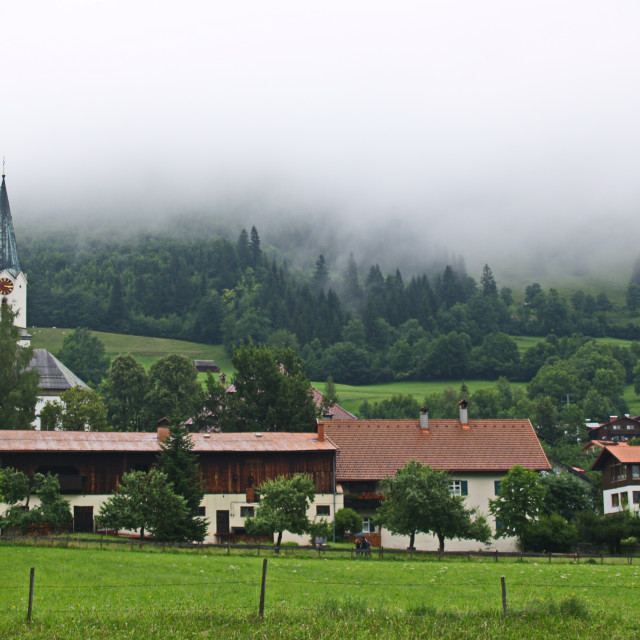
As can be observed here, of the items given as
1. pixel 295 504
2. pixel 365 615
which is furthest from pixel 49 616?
pixel 295 504

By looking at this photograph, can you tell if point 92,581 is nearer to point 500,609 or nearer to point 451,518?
point 500,609

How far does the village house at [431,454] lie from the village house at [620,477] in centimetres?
985

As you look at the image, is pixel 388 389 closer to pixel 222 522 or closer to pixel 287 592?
pixel 222 522

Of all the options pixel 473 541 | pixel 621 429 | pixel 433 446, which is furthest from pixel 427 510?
pixel 621 429

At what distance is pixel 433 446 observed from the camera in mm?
65438

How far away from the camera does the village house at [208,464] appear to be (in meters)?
56.3

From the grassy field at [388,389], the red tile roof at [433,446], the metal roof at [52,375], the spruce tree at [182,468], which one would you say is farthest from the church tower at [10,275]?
the spruce tree at [182,468]

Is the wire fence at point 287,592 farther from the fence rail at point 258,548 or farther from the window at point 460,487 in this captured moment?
the window at point 460,487

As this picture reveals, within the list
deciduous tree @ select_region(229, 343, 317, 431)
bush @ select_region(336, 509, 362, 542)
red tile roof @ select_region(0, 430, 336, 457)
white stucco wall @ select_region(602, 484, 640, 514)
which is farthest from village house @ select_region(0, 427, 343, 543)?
white stucco wall @ select_region(602, 484, 640, 514)

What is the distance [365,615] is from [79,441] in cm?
4040

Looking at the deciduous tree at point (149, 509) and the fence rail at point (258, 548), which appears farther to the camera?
the deciduous tree at point (149, 509)

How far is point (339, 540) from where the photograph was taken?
191 ft

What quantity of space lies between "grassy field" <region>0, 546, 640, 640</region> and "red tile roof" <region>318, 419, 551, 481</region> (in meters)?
26.3

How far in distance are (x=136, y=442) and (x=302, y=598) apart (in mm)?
36301
